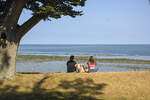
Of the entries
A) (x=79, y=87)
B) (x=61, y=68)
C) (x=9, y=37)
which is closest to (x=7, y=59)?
(x=9, y=37)

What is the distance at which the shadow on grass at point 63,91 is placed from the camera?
340 inches

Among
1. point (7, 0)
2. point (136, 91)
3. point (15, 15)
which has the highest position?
point (7, 0)

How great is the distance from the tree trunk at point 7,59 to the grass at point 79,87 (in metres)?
0.38

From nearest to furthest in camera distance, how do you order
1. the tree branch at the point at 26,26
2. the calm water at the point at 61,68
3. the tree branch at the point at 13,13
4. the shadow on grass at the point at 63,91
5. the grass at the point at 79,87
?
1. the shadow on grass at the point at 63,91
2. the grass at the point at 79,87
3. the tree branch at the point at 13,13
4. the tree branch at the point at 26,26
5. the calm water at the point at 61,68

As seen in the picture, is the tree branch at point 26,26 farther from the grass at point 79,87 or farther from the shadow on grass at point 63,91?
the shadow on grass at point 63,91

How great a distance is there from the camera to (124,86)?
32.8 feet

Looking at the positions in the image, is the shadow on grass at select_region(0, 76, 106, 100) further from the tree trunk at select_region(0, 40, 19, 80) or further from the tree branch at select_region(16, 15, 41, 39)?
the tree branch at select_region(16, 15, 41, 39)

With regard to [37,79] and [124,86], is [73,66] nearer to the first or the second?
[37,79]

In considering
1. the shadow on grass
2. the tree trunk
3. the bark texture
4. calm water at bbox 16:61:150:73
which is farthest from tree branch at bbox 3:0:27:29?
calm water at bbox 16:61:150:73

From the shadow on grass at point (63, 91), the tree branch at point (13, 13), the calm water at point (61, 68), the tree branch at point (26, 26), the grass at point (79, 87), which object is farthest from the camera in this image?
the calm water at point (61, 68)

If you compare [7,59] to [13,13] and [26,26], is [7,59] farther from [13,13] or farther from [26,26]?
[13,13]

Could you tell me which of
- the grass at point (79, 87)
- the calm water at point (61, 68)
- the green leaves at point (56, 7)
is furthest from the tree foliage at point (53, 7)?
the calm water at point (61, 68)

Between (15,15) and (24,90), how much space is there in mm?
3447

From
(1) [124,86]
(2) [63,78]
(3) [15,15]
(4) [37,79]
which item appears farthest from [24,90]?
(1) [124,86]
